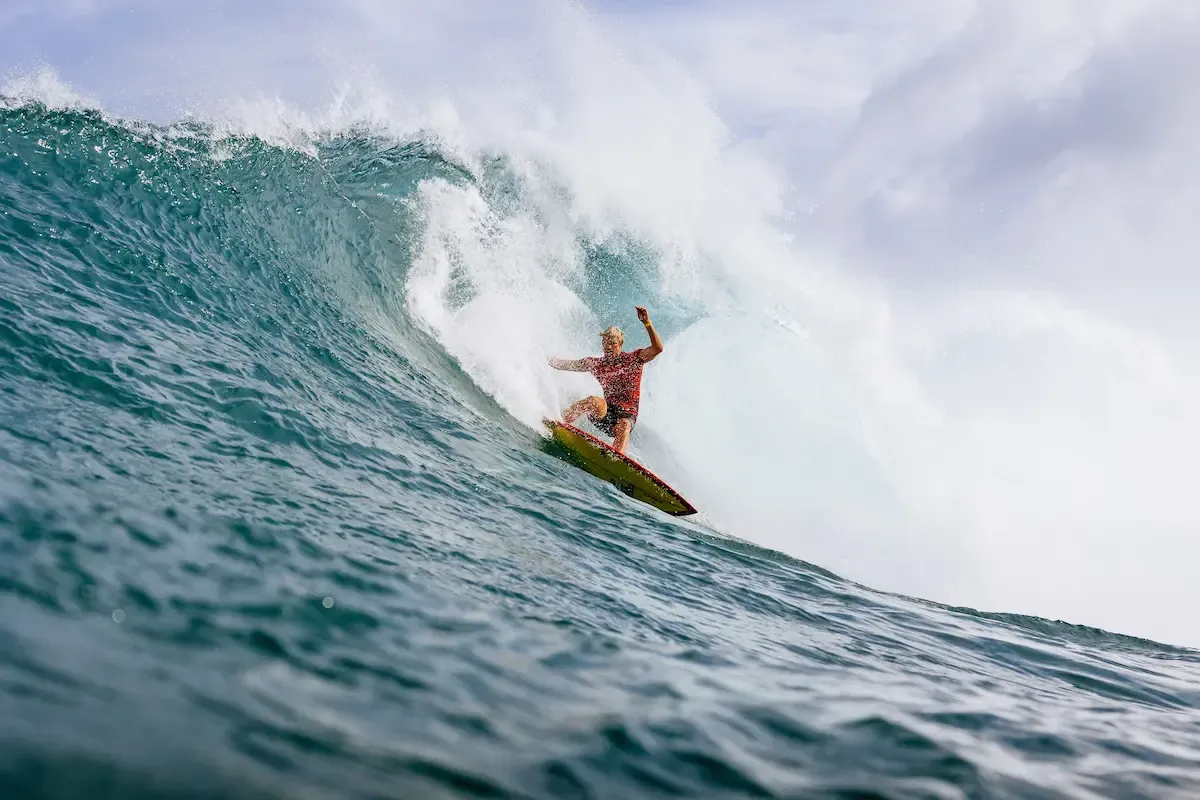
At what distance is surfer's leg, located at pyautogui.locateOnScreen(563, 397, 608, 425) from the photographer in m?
10.1

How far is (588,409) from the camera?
1011cm

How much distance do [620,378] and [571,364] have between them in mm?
726

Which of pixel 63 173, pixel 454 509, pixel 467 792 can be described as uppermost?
pixel 63 173

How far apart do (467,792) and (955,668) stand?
3.67 m

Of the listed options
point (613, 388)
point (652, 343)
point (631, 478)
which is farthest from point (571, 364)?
point (631, 478)

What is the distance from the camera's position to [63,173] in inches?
388

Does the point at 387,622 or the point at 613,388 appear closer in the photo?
the point at 387,622

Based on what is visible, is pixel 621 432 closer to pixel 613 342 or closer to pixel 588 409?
pixel 588 409

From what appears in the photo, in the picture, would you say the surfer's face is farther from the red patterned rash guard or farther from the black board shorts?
the black board shorts

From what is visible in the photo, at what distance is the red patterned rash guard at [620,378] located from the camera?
392 inches

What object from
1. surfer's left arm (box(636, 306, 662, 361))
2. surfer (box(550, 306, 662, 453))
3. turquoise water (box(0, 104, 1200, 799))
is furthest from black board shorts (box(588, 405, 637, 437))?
turquoise water (box(0, 104, 1200, 799))

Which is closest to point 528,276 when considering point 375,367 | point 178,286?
point 375,367

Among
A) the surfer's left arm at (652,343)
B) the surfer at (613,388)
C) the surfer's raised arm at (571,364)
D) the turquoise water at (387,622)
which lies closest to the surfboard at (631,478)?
the turquoise water at (387,622)

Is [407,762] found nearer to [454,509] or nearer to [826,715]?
[826,715]
